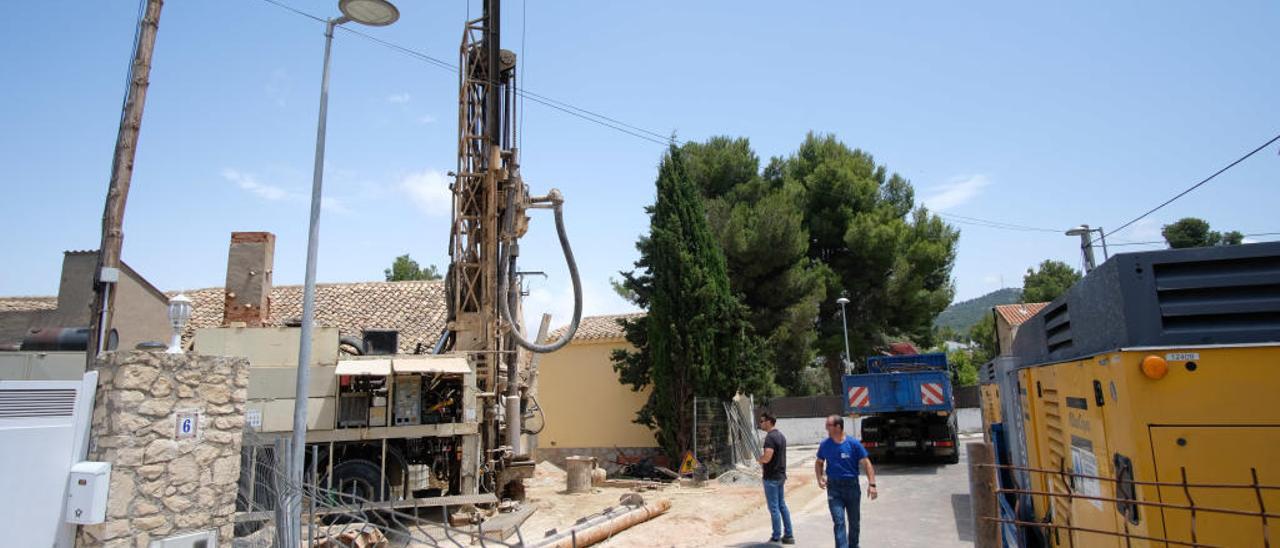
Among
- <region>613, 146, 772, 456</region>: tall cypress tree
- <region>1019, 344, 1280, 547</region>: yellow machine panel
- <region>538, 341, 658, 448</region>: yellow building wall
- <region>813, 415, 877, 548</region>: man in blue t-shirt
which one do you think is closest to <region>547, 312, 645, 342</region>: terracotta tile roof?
<region>538, 341, 658, 448</region>: yellow building wall

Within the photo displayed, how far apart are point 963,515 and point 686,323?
30.4 ft

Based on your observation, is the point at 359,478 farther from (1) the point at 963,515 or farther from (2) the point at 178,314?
(1) the point at 963,515

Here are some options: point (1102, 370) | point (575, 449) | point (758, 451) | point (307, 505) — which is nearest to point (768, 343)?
point (758, 451)

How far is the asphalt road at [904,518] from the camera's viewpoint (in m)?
9.14

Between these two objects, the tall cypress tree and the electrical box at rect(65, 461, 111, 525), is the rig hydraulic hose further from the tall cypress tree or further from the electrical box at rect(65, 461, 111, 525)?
the electrical box at rect(65, 461, 111, 525)

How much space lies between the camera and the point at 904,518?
35.0 feet

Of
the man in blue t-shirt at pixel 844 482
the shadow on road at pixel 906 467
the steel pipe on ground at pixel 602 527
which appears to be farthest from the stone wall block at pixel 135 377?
the shadow on road at pixel 906 467

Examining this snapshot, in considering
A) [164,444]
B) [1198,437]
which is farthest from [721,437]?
[1198,437]

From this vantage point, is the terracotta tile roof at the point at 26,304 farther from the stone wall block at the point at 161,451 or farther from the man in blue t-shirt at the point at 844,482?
the man in blue t-shirt at the point at 844,482

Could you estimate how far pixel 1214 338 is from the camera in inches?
111

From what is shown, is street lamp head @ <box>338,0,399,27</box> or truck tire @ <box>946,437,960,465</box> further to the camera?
truck tire @ <box>946,437,960,465</box>

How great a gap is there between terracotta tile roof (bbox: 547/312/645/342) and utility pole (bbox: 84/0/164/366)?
13207 mm

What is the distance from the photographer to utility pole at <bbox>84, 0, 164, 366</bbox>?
420 inches

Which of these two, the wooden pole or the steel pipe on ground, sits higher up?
the wooden pole
